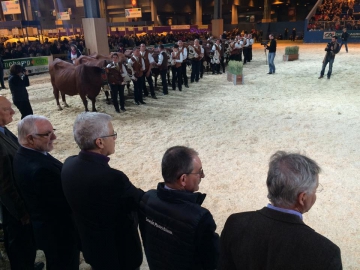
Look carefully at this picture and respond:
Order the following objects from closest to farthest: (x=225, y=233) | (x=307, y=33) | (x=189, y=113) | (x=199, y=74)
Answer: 1. (x=225, y=233)
2. (x=189, y=113)
3. (x=199, y=74)
4. (x=307, y=33)

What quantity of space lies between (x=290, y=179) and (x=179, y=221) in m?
0.56

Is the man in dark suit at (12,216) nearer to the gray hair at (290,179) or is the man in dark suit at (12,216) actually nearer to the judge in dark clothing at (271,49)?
the gray hair at (290,179)

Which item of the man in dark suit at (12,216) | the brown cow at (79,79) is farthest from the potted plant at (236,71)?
the man in dark suit at (12,216)

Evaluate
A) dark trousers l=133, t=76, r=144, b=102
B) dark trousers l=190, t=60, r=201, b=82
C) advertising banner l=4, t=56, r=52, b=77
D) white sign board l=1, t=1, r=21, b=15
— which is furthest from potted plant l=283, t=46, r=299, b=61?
white sign board l=1, t=1, r=21, b=15

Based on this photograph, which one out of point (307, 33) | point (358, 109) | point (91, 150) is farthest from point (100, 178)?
point (307, 33)

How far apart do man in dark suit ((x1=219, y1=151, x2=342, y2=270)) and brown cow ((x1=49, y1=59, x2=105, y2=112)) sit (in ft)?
21.6

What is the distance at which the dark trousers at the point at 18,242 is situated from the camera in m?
2.33

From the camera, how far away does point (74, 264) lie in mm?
2238

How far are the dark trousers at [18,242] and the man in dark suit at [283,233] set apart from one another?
1.80 m

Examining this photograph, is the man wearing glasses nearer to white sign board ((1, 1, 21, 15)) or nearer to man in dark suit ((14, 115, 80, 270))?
man in dark suit ((14, 115, 80, 270))

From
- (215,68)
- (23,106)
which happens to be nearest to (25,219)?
(23,106)

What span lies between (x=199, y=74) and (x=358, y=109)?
249 inches

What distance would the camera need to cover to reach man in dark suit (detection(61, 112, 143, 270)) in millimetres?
1691

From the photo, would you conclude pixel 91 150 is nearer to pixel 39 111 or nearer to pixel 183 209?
pixel 183 209
